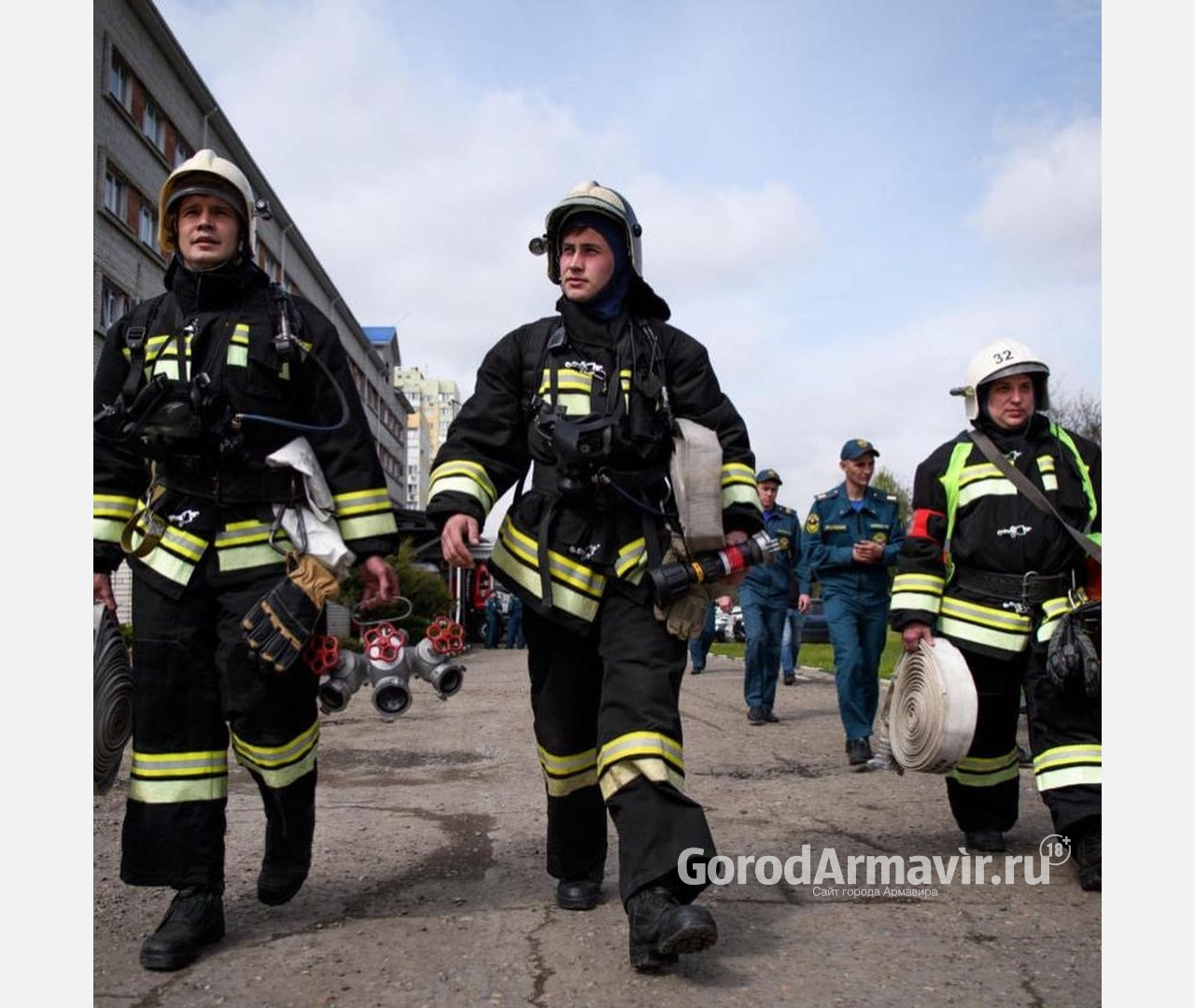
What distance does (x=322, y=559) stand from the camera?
3.85m

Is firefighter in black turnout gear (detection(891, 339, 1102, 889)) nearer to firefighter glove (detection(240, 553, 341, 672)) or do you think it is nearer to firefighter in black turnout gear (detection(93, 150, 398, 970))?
firefighter in black turnout gear (detection(93, 150, 398, 970))

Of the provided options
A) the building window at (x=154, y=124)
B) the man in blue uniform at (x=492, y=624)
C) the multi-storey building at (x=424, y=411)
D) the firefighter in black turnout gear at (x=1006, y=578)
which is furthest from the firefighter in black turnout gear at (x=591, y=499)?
the multi-storey building at (x=424, y=411)

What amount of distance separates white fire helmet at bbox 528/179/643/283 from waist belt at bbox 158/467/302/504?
50.8 inches

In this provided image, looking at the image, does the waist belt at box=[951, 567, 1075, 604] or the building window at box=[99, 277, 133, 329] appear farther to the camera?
the building window at box=[99, 277, 133, 329]

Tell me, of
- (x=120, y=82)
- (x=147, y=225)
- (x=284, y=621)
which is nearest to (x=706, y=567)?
(x=284, y=621)

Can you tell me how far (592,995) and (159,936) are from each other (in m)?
1.33

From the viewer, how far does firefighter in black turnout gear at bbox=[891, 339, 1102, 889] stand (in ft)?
15.3

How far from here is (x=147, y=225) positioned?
30109 millimetres

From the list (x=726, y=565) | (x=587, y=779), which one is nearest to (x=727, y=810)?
(x=587, y=779)

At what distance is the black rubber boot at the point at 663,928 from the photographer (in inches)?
126

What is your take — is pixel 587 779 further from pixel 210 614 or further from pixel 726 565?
pixel 210 614

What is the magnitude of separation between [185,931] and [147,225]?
97.3ft

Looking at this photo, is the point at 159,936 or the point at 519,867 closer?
the point at 159,936

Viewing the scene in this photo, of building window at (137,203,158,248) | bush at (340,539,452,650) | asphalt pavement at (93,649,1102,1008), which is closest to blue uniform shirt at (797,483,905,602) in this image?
asphalt pavement at (93,649,1102,1008)
